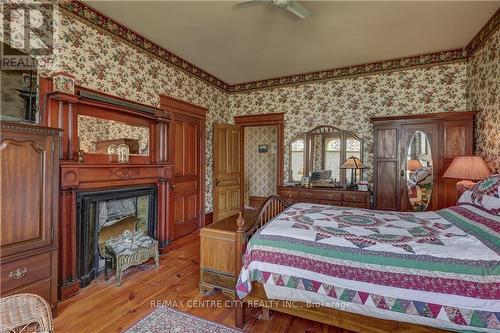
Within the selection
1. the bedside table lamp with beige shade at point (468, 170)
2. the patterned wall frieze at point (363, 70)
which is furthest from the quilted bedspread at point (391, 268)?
the patterned wall frieze at point (363, 70)

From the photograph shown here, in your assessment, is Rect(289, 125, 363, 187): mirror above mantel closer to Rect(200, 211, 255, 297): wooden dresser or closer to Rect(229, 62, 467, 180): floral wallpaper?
Rect(229, 62, 467, 180): floral wallpaper

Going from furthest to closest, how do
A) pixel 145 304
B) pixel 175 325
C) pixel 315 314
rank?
pixel 145 304, pixel 175 325, pixel 315 314

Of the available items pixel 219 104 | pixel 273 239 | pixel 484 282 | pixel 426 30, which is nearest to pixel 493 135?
pixel 426 30

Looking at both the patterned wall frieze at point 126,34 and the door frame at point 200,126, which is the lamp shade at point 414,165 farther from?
the patterned wall frieze at point 126,34

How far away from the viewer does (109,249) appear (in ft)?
8.82

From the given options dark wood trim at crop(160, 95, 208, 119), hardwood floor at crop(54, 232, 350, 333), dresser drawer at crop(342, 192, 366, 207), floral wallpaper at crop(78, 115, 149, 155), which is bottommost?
hardwood floor at crop(54, 232, 350, 333)

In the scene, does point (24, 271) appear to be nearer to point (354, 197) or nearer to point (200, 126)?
point (200, 126)

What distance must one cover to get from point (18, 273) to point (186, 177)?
2.60m

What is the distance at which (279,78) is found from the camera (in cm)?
490

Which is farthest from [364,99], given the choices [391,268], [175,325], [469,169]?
[175,325]

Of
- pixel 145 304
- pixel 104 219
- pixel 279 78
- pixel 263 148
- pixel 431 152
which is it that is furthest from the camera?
pixel 263 148

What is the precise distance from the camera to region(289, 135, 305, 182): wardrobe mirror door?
4.73 m

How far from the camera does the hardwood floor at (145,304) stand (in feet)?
6.40

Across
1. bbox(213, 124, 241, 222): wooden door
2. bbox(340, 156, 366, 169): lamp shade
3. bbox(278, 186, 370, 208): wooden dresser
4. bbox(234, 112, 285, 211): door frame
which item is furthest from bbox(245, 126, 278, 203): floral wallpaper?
bbox(340, 156, 366, 169): lamp shade
